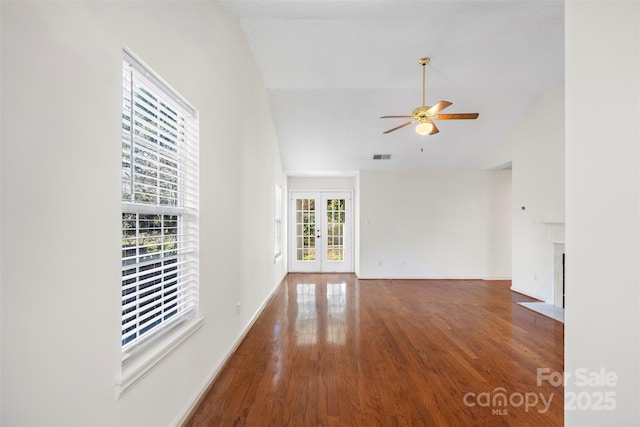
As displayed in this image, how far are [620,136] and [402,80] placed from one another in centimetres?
335

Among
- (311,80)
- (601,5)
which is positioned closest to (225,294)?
(601,5)

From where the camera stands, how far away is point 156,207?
154cm

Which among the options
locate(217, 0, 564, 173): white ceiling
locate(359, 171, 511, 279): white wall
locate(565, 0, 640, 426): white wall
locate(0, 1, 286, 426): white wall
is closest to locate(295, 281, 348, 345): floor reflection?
locate(359, 171, 511, 279): white wall

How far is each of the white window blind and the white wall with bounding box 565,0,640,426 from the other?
195cm

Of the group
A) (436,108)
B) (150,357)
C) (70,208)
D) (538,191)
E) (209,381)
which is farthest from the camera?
(538,191)

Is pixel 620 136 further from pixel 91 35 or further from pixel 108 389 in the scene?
pixel 108 389

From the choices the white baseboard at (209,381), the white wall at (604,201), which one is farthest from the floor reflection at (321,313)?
the white wall at (604,201)

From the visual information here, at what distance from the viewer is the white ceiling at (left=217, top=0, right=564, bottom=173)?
2.73m

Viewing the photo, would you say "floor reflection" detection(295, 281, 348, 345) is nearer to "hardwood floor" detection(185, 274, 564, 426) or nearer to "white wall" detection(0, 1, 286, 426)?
"hardwood floor" detection(185, 274, 564, 426)

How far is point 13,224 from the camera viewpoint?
802 mm

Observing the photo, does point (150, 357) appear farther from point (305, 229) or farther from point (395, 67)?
point (305, 229)

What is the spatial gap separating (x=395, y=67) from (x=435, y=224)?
11.9 feet

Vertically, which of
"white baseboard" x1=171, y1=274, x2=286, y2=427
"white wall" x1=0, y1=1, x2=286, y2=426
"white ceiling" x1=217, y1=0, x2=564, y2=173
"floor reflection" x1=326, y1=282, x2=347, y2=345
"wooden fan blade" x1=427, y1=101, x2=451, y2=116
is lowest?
"floor reflection" x1=326, y1=282, x2=347, y2=345

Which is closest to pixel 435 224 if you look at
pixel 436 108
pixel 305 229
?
pixel 305 229
